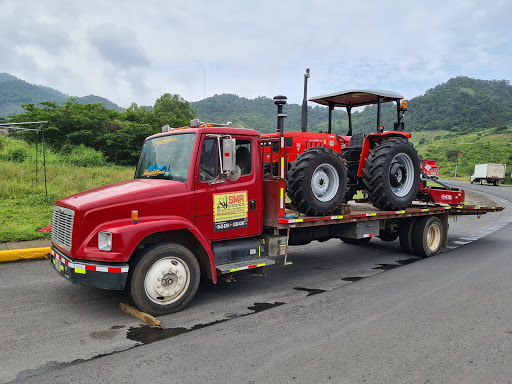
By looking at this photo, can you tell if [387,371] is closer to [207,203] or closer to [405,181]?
[207,203]

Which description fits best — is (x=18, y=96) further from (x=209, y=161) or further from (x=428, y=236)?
(x=209, y=161)

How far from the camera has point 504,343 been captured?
4.16 meters

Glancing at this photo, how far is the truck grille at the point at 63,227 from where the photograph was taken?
4751mm

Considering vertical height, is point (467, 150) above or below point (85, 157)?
above

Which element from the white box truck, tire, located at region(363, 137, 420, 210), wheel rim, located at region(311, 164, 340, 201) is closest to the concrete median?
wheel rim, located at region(311, 164, 340, 201)

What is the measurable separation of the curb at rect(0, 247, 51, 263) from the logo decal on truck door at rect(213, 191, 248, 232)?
3.93 meters

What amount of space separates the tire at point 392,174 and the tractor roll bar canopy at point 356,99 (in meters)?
0.92

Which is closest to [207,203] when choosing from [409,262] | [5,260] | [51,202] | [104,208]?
[104,208]

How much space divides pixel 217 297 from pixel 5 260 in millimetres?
4232

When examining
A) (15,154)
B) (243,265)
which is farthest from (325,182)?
(15,154)

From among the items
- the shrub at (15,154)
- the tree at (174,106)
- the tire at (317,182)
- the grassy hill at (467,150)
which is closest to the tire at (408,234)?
the tire at (317,182)

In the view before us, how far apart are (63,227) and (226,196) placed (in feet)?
6.91

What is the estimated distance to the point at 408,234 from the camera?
28.4 ft

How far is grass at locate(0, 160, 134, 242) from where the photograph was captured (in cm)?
898
